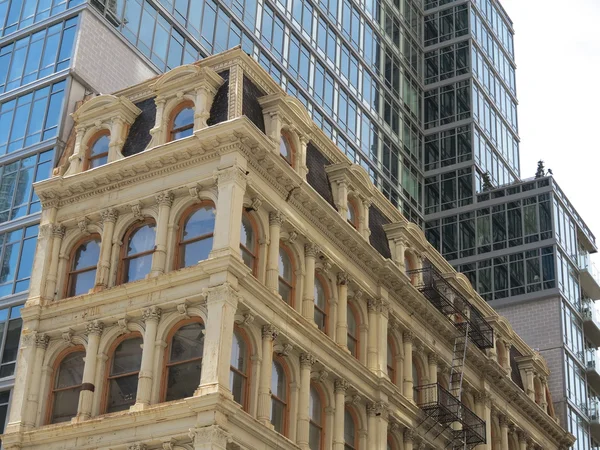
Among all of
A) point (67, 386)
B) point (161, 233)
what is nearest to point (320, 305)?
point (161, 233)

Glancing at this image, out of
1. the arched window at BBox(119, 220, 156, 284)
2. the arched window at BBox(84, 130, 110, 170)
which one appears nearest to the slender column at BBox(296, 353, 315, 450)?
the arched window at BBox(119, 220, 156, 284)

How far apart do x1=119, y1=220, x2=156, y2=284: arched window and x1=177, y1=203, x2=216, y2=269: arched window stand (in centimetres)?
120

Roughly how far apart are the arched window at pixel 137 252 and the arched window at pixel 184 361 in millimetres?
3126

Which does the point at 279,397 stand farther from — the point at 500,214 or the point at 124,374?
the point at 500,214

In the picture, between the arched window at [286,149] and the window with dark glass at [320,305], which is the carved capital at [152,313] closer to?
the window with dark glass at [320,305]

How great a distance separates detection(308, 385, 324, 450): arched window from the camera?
38.2 meters

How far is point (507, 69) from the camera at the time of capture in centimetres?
9712

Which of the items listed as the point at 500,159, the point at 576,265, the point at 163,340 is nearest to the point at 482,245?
the point at 576,265

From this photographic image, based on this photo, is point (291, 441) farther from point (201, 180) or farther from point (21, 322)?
point (21, 322)

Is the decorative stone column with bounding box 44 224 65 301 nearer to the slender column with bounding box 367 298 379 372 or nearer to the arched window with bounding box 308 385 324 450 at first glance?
the arched window with bounding box 308 385 324 450

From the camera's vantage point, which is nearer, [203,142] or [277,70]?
[203,142]

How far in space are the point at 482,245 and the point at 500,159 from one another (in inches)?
506

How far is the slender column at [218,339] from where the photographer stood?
107 ft

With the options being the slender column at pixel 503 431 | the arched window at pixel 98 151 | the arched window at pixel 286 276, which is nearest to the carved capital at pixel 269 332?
the arched window at pixel 286 276
